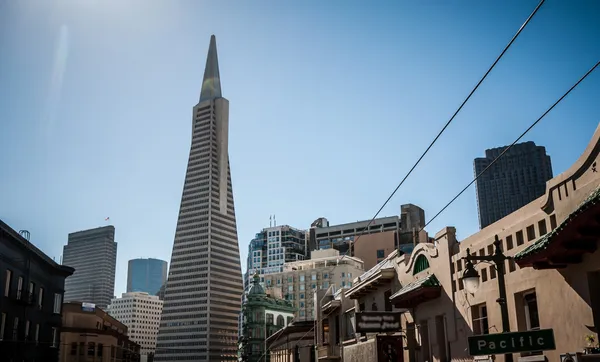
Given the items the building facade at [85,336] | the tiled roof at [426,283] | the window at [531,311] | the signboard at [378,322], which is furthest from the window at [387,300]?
the building facade at [85,336]

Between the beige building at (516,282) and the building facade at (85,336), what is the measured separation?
40.6 meters

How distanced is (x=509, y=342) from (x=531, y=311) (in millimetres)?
7106

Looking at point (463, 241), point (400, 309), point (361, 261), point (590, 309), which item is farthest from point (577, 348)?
point (361, 261)

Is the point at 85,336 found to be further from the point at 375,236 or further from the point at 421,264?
the point at 375,236

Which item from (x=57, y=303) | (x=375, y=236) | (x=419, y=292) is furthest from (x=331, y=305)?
(x=375, y=236)

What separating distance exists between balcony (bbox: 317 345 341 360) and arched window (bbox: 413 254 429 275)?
14659 millimetres

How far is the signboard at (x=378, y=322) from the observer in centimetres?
2884

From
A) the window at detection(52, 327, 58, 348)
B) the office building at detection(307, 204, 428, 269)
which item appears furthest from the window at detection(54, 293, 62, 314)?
the office building at detection(307, 204, 428, 269)

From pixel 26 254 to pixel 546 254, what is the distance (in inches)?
1500

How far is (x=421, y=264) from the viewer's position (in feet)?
96.1

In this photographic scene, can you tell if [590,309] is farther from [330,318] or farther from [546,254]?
[330,318]

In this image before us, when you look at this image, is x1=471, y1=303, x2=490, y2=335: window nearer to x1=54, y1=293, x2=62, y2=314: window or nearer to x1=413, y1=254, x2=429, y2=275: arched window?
x1=413, y1=254, x2=429, y2=275: arched window

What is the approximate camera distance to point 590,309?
16.1 metres

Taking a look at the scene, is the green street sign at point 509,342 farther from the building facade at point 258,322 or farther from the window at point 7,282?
the building facade at point 258,322
